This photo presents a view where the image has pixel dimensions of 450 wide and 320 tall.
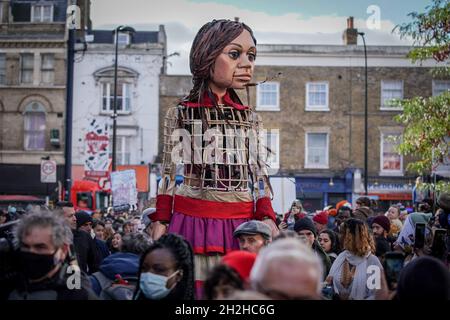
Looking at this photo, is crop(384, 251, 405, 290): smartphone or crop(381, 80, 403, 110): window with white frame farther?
crop(381, 80, 403, 110): window with white frame

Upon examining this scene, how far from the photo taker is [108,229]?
1109cm

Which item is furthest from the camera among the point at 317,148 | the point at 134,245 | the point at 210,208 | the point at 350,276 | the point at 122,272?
the point at 317,148

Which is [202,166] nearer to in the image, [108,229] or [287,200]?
[108,229]

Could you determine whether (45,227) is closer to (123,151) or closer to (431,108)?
(431,108)

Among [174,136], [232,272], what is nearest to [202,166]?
[174,136]

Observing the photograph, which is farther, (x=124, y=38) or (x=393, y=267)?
(x=124, y=38)

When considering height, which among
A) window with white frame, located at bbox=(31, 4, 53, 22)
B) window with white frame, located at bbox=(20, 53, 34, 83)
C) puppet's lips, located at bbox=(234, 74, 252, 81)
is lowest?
puppet's lips, located at bbox=(234, 74, 252, 81)

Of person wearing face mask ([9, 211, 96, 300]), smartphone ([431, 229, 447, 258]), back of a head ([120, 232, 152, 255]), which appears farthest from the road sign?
person wearing face mask ([9, 211, 96, 300])

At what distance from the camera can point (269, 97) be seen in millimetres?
33250

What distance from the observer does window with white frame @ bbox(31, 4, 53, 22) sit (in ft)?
119

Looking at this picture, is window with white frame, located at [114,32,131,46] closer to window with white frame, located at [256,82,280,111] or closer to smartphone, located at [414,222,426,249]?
window with white frame, located at [256,82,280,111]

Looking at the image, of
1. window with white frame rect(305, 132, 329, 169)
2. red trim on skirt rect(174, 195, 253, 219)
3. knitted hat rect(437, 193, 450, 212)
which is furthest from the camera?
window with white frame rect(305, 132, 329, 169)

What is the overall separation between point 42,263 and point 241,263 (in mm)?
1247

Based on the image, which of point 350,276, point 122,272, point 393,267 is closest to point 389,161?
point 350,276
